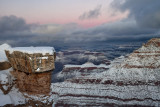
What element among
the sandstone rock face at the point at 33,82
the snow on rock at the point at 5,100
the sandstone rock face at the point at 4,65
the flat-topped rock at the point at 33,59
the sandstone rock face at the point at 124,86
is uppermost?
the flat-topped rock at the point at 33,59

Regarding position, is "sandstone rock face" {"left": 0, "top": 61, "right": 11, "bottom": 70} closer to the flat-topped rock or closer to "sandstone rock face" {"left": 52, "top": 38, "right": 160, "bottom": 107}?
the flat-topped rock

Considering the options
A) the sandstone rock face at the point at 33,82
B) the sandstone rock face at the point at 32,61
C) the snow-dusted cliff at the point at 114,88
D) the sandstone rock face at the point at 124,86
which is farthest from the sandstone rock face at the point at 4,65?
the sandstone rock face at the point at 124,86

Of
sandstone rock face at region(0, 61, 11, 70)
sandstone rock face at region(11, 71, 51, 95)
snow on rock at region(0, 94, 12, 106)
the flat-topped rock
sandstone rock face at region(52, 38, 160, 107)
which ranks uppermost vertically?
the flat-topped rock

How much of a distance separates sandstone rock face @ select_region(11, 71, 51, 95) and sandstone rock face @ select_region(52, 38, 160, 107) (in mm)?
6045

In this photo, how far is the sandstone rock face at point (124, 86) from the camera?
1966 centimetres

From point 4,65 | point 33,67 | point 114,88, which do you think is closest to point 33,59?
point 33,67

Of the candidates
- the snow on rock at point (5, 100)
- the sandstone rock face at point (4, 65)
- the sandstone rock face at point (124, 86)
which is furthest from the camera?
the sandstone rock face at point (124, 86)

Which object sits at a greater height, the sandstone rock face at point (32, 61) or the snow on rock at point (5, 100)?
the sandstone rock face at point (32, 61)

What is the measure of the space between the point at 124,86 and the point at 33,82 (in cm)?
2162

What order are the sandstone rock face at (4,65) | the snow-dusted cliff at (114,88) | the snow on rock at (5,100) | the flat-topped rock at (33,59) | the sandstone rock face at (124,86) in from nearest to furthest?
the snow on rock at (5,100) < the flat-topped rock at (33,59) < the snow-dusted cliff at (114,88) < the sandstone rock face at (4,65) < the sandstone rock face at (124,86)

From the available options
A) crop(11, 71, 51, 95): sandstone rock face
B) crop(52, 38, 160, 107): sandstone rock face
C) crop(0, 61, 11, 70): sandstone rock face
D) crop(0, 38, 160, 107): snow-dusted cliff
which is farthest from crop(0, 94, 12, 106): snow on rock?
crop(52, 38, 160, 107): sandstone rock face

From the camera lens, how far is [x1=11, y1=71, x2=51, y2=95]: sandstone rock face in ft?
33.2

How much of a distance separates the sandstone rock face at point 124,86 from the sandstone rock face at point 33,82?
6045 millimetres

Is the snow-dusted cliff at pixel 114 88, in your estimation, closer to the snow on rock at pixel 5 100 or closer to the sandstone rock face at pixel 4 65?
the snow on rock at pixel 5 100
